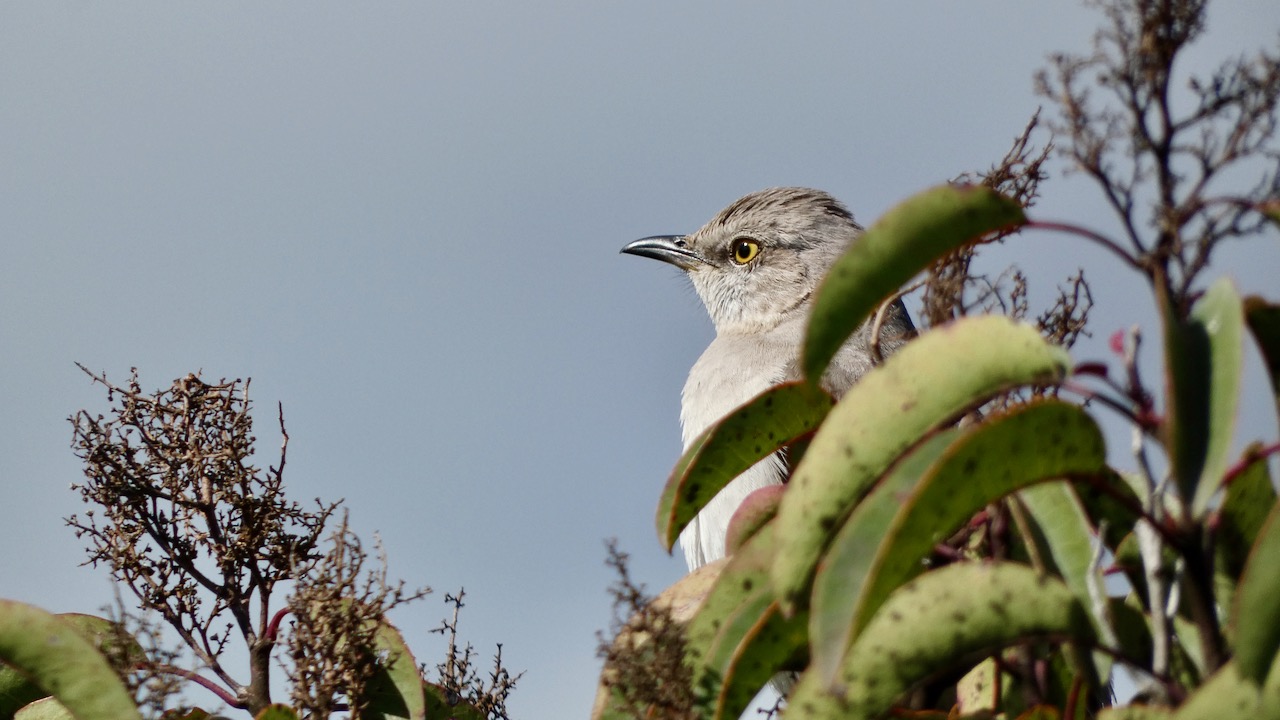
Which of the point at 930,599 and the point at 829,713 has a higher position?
the point at 930,599

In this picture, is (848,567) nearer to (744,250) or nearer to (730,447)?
(730,447)

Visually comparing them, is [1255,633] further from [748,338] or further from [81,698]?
[748,338]

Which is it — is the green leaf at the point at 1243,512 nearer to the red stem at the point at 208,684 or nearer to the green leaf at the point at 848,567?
the green leaf at the point at 848,567

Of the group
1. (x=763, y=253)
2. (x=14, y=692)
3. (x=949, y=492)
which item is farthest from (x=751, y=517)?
(x=763, y=253)

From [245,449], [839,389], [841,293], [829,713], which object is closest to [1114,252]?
[841,293]

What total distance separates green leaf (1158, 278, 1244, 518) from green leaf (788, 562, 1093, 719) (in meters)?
0.25

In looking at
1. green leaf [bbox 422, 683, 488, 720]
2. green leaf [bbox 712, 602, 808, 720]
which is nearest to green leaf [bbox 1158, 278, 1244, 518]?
green leaf [bbox 712, 602, 808, 720]

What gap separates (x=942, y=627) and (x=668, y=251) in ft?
20.9

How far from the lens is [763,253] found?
25.0 feet

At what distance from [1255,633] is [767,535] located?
0.81m

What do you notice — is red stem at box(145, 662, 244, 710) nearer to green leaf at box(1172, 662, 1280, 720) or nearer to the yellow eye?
green leaf at box(1172, 662, 1280, 720)

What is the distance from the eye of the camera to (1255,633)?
1.54m

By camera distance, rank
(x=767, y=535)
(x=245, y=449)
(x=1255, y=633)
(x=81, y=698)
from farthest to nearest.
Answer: (x=245, y=449)
(x=81, y=698)
(x=767, y=535)
(x=1255, y=633)

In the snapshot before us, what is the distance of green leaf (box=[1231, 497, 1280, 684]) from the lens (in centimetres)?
154
